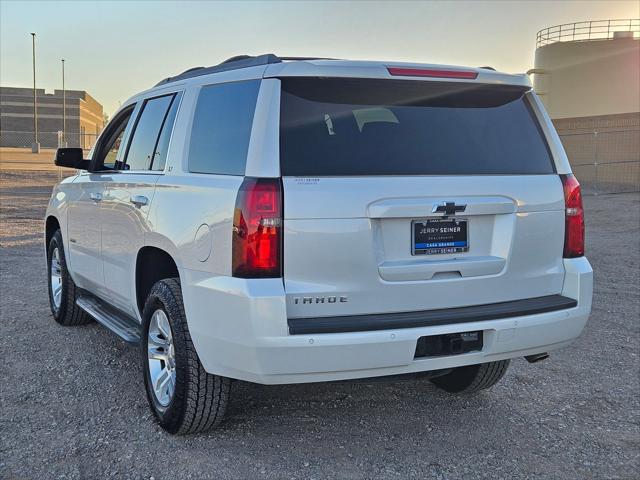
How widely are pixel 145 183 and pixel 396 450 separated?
224 centimetres

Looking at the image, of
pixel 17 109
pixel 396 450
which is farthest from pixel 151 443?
pixel 17 109

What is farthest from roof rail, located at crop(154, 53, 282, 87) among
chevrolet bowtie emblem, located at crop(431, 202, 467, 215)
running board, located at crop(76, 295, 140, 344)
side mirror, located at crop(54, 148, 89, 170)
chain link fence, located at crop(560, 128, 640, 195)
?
chain link fence, located at crop(560, 128, 640, 195)

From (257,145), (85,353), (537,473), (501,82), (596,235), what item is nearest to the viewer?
(257,145)

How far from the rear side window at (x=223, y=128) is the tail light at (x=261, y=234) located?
238mm

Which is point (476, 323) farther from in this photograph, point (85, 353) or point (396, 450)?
point (85, 353)

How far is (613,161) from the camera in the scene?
2528 cm

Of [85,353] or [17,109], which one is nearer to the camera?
[85,353]

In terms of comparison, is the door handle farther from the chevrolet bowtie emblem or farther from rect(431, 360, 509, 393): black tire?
rect(431, 360, 509, 393): black tire

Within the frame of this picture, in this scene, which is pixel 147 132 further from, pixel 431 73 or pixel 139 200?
pixel 431 73

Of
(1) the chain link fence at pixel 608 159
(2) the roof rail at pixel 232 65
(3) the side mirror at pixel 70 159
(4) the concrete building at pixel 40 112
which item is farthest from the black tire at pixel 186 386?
(4) the concrete building at pixel 40 112

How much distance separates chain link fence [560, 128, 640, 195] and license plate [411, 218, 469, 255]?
21.8 meters

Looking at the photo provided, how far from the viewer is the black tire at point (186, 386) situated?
3676mm

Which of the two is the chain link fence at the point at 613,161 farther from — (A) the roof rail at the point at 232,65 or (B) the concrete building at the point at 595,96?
(A) the roof rail at the point at 232,65

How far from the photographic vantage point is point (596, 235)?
13312 mm
